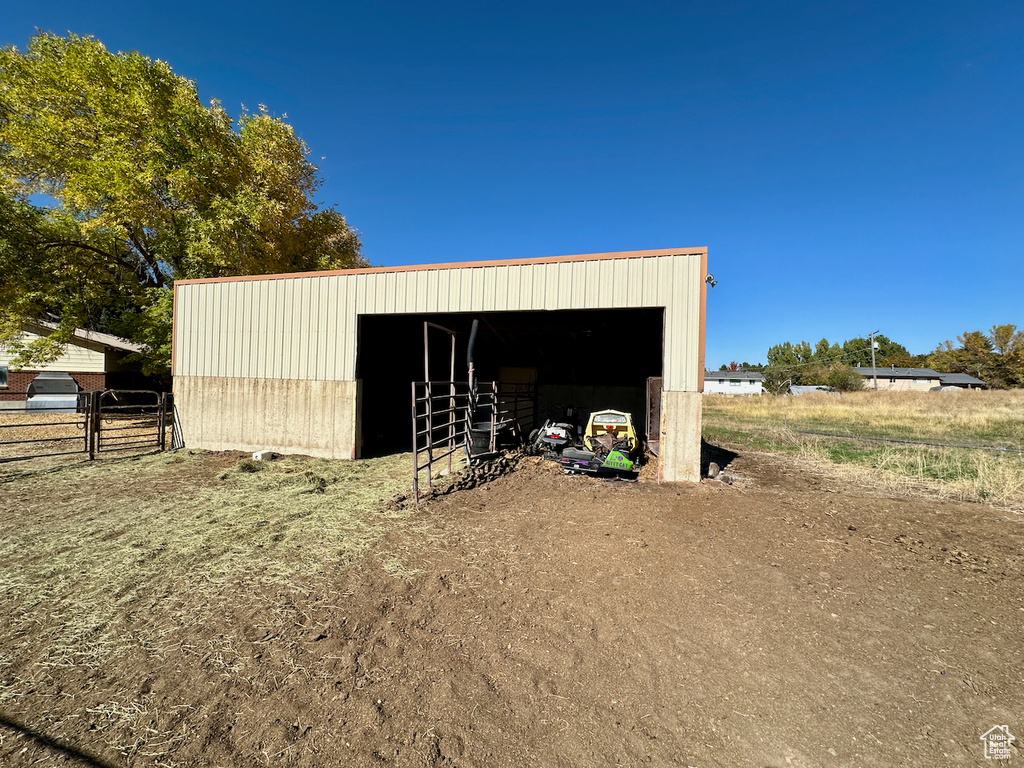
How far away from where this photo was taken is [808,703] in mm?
2482

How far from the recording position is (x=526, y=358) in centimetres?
1694

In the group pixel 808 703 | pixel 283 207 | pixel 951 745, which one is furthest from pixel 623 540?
pixel 283 207

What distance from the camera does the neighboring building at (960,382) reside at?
53.3 metres

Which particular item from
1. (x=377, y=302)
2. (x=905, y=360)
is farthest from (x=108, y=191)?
(x=905, y=360)

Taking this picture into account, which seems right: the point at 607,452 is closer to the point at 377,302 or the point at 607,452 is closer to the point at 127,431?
the point at 377,302

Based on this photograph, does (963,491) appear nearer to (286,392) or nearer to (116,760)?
(116,760)

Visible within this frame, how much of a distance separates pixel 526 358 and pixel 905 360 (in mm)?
82139

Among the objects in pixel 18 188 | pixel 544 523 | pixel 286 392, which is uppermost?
pixel 18 188

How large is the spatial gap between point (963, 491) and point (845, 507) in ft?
9.95

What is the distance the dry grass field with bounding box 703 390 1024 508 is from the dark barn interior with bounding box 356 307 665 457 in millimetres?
4365

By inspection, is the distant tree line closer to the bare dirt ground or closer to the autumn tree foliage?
the autumn tree foliage

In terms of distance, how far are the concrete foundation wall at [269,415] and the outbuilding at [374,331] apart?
0.03 meters

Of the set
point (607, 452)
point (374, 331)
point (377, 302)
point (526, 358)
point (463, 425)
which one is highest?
point (377, 302)

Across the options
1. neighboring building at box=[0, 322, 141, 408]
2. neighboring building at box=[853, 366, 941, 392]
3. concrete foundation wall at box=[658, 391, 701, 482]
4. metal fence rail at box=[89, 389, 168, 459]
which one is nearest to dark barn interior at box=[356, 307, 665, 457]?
concrete foundation wall at box=[658, 391, 701, 482]
